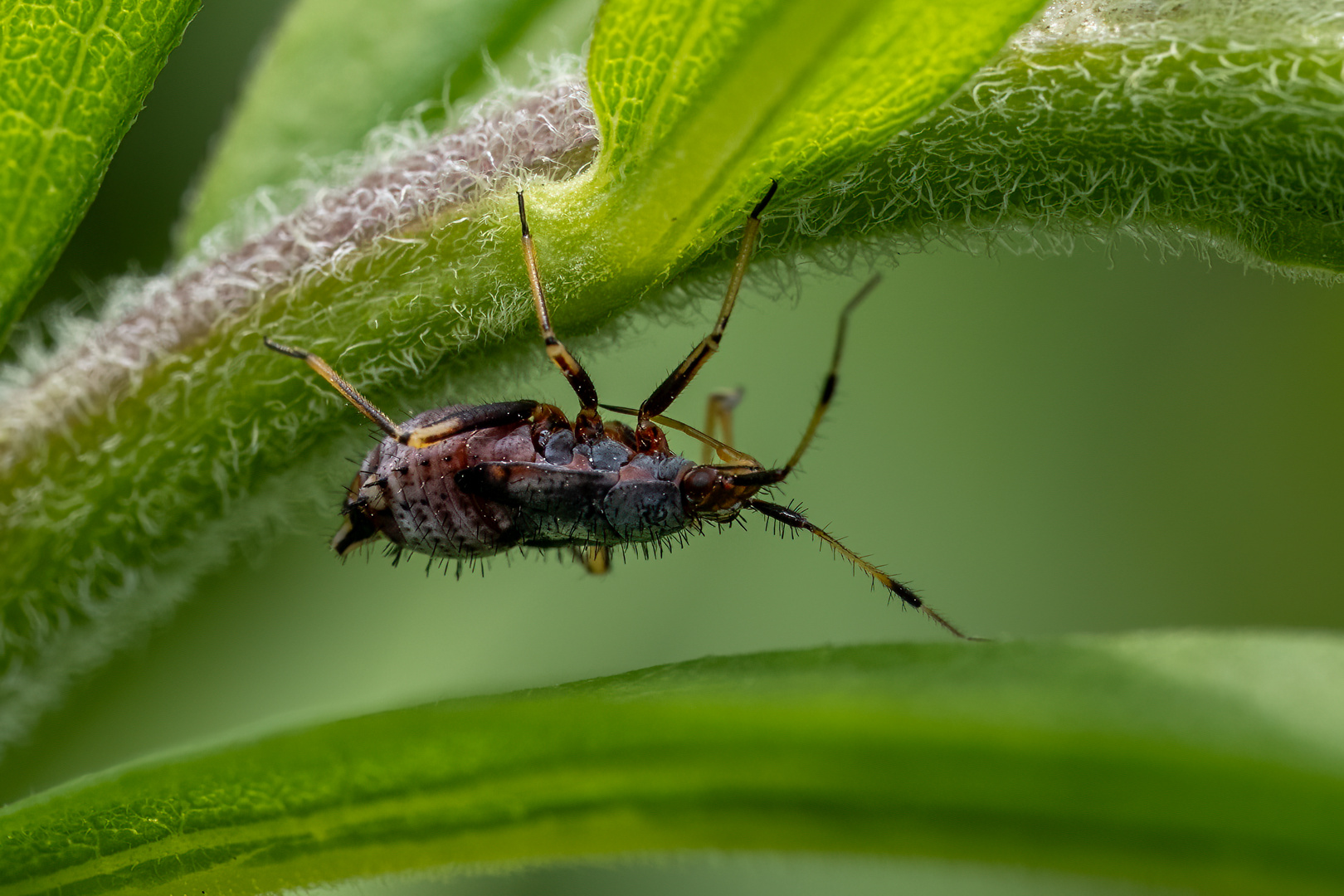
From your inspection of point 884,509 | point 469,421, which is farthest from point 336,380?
point 884,509

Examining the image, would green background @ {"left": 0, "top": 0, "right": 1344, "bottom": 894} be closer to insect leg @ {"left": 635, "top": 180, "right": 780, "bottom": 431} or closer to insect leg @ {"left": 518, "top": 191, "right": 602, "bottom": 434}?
insect leg @ {"left": 518, "top": 191, "right": 602, "bottom": 434}

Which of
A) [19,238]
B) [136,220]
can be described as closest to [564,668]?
[19,238]

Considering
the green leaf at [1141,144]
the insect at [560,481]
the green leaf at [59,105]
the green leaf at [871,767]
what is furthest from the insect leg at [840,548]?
the green leaf at [59,105]

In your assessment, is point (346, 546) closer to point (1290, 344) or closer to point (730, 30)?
point (730, 30)

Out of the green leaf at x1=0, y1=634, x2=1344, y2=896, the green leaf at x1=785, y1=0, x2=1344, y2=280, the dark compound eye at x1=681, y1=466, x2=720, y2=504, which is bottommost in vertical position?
the green leaf at x1=0, y1=634, x2=1344, y2=896

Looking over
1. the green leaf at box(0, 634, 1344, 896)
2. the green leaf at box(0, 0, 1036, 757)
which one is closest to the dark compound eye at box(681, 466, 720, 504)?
the green leaf at box(0, 0, 1036, 757)

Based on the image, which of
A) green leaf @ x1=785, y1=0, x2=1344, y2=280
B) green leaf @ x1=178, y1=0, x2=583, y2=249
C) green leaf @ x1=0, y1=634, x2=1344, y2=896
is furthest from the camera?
green leaf @ x1=178, y1=0, x2=583, y2=249

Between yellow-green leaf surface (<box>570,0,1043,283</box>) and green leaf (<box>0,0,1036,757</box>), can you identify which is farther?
green leaf (<box>0,0,1036,757</box>)
